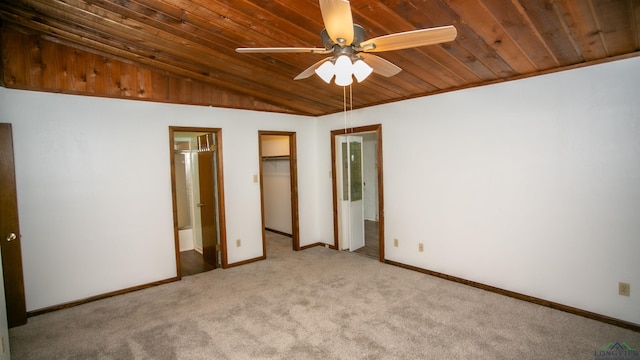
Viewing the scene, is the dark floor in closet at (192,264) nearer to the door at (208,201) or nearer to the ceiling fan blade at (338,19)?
the door at (208,201)

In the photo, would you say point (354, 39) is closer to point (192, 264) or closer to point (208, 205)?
point (208, 205)

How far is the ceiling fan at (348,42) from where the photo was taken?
148 cm

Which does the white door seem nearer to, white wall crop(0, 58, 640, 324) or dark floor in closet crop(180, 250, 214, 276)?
white wall crop(0, 58, 640, 324)

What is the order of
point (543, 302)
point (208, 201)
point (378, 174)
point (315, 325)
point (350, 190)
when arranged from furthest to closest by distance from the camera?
point (350, 190) < point (208, 201) < point (378, 174) < point (543, 302) < point (315, 325)

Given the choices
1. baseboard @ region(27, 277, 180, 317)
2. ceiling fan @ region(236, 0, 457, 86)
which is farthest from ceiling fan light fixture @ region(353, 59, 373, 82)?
baseboard @ region(27, 277, 180, 317)

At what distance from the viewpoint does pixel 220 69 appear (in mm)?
3479

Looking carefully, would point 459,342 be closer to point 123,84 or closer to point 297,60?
point 297,60

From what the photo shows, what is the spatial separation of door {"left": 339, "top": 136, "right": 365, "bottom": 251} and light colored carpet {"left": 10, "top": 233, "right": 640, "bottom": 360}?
1.35 meters

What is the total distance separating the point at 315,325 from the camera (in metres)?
2.82

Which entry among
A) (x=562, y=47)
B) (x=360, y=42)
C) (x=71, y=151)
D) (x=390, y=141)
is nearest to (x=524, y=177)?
(x=562, y=47)

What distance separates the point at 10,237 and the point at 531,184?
5.14m

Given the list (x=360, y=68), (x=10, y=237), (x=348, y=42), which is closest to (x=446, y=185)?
(x=360, y=68)

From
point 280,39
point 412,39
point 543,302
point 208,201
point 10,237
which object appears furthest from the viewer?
point 208,201

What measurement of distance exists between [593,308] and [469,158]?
1792mm
